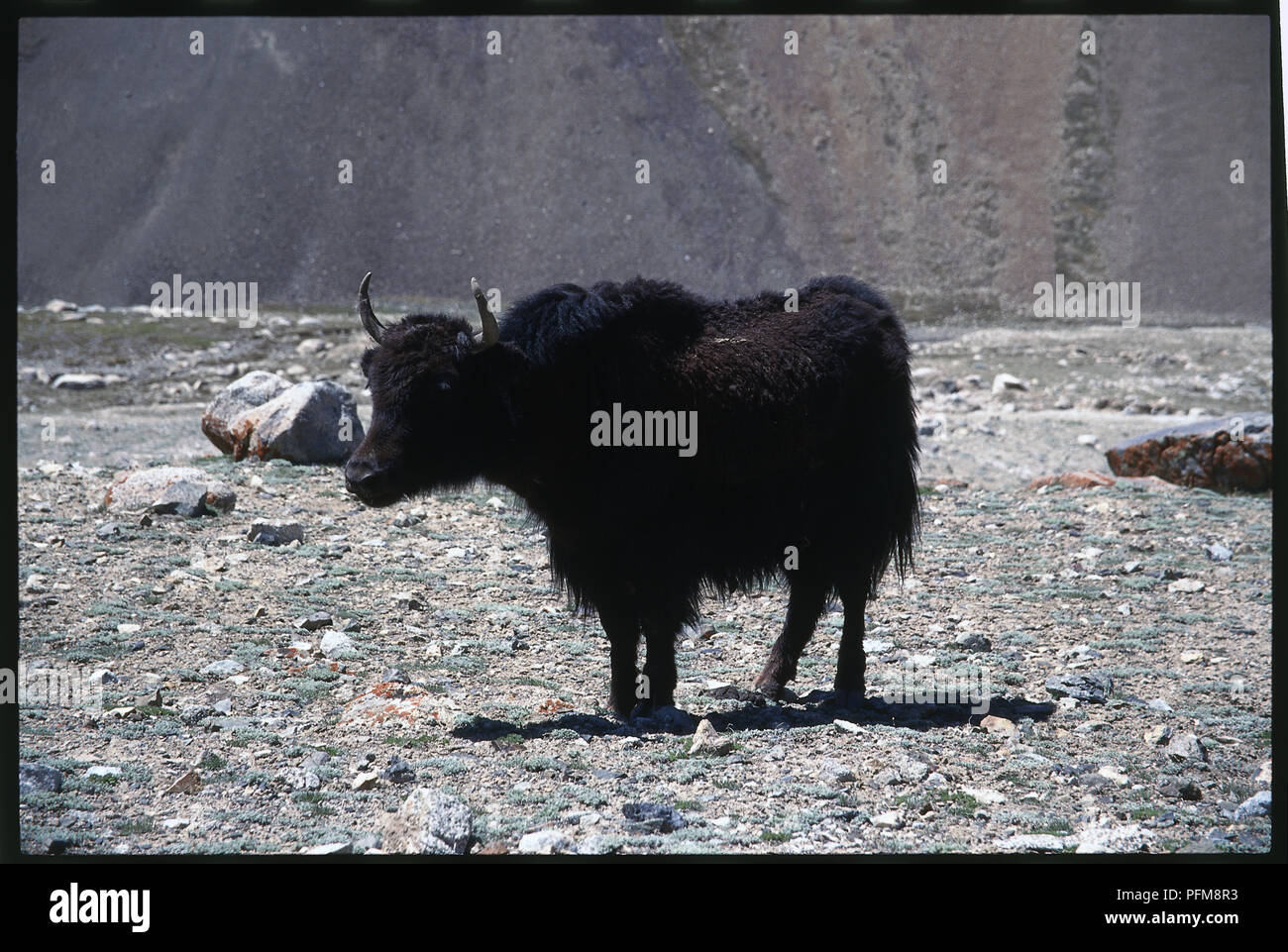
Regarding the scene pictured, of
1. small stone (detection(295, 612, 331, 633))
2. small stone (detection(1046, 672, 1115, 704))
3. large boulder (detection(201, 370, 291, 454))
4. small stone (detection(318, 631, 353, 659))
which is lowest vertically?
small stone (detection(1046, 672, 1115, 704))

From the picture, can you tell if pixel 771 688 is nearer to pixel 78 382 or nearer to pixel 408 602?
pixel 408 602

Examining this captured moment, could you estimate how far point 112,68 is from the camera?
3331 centimetres

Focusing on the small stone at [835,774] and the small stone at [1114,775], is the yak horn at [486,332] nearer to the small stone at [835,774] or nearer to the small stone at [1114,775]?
the small stone at [835,774]

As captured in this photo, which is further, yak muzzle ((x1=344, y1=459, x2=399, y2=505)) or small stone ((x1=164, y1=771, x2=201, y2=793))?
yak muzzle ((x1=344, y1=459, x2=399, y2=505))

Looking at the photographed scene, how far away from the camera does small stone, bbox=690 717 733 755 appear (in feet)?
18.1

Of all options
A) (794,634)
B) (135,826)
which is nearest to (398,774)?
(135,826)

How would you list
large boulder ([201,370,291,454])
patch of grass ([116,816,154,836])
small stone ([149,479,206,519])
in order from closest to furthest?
patch of grass ([116,816,154,836]) < small stone ([149,479,206,519]) < large boulder ([201,370,291,454])

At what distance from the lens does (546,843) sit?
184 inches

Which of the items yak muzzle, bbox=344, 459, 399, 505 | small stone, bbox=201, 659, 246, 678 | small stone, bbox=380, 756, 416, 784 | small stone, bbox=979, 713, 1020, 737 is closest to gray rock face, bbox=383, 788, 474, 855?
small stone, bbox=380, 756, 416, 784

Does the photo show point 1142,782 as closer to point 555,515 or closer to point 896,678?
point 896,678

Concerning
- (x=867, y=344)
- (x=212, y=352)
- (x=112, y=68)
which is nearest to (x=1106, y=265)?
(x=212, y=352)

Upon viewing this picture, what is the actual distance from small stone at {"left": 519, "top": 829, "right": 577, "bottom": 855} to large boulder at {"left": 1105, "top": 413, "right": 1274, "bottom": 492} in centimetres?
903

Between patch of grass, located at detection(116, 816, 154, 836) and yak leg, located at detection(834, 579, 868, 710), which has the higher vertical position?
yak leg, located at detection(834, 579, 868, 710)

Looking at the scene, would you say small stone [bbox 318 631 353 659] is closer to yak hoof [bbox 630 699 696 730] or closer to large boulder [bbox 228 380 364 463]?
yak hoof [bbox 630 699 696 730]
